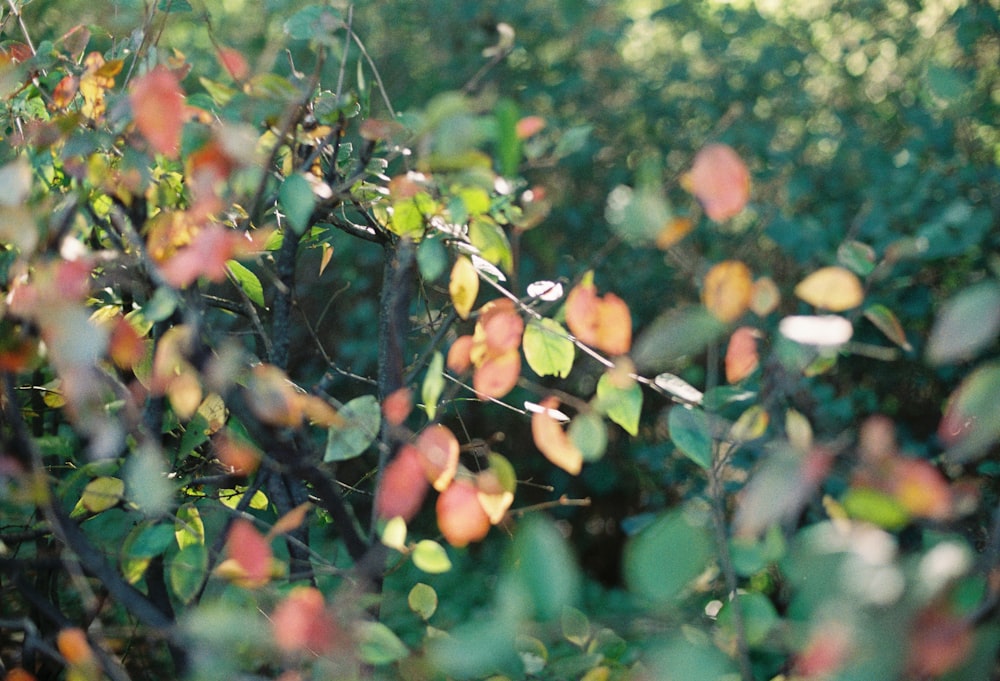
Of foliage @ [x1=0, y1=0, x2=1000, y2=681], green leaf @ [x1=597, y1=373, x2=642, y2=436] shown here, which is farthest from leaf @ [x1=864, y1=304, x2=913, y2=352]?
green leaf @ [x1=597, y1=373, x2=642, y2=436]

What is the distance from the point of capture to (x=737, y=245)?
373 centimetres

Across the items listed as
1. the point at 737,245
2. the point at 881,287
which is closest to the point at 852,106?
the point at 737,245

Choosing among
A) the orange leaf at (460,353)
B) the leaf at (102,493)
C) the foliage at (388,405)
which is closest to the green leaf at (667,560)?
the foliage at (388,405)

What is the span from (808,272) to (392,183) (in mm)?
2451

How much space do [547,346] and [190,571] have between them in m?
0.45

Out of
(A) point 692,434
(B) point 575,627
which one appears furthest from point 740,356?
(B) point 575,627

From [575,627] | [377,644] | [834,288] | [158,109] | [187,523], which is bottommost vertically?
[575,627]

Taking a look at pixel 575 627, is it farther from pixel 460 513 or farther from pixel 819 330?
pixel 819 330

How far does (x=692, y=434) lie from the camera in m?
0.93

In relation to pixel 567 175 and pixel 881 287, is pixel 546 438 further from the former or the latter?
pixel 567 175

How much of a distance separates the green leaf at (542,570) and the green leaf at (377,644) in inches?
6.7

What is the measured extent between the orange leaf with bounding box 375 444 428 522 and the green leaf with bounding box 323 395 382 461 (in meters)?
0.08

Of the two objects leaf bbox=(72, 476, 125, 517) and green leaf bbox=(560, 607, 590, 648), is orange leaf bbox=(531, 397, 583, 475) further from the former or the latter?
leaf bbox=(72, 476, 125, 517)

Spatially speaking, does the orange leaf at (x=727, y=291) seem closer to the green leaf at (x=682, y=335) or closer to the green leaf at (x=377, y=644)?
the green leaf at (x=682, y=335)
